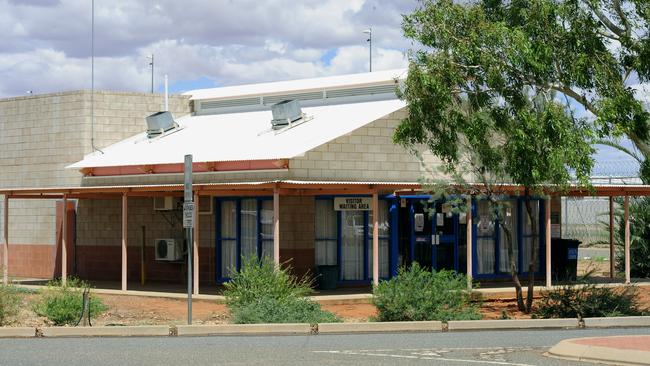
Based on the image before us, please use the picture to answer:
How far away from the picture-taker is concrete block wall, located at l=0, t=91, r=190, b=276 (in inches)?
1314

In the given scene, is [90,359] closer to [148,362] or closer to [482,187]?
[148,362]

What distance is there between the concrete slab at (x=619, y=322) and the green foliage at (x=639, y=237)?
1371 cm

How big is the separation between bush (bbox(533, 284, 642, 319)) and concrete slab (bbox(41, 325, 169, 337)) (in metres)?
7.49

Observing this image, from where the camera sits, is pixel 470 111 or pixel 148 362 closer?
pixel 148 362

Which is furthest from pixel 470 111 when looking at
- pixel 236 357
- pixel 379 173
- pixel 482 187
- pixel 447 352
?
pixel 236 357

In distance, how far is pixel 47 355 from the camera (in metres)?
15.9

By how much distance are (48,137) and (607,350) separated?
22793 mm

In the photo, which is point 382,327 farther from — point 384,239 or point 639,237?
point 639,237

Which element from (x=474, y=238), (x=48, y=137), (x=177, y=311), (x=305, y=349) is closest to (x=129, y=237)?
(x=48, y=137)

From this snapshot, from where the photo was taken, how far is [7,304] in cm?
2102

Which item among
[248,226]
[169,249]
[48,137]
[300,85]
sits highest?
[300,85]

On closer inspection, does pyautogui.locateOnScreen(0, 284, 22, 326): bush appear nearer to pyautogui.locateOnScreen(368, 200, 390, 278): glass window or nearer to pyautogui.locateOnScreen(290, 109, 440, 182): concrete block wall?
pyautogui.locateOnScreen(290, 109, 440, 182): concrete block wall

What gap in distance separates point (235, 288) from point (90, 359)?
8.00 metres

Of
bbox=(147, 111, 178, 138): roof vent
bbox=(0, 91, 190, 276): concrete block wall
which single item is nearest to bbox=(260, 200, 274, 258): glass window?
bbox=(147, 111, 178, 138): roof vent
